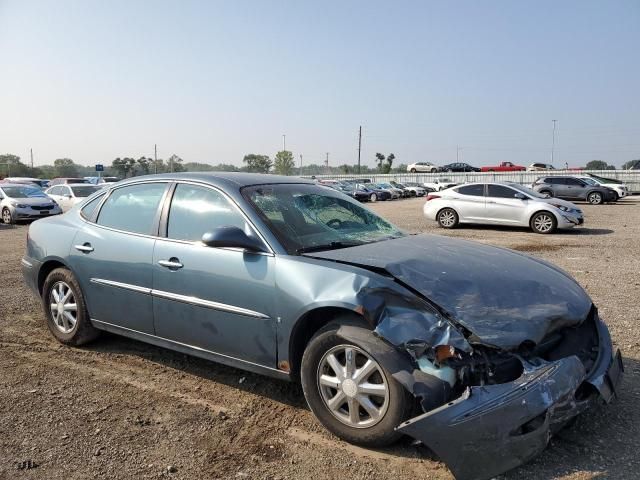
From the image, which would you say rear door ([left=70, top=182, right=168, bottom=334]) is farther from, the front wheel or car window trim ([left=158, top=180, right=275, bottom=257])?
the front wheel

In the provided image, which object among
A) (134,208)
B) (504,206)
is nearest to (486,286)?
(134,208)

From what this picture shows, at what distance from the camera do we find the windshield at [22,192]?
18.8 m

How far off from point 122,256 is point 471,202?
13146mm

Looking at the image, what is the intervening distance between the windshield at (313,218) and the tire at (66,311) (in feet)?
6.28

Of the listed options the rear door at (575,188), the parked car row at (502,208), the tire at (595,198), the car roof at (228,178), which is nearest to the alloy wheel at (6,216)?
the parked car row at (502,208)

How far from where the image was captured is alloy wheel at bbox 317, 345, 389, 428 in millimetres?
2908

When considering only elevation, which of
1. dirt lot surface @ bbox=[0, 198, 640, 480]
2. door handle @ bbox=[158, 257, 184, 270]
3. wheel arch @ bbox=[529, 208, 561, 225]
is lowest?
dirt lot surface @ bbox=[0, 198, 640, 480]

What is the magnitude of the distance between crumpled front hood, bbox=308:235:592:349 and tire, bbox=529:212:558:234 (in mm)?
11467

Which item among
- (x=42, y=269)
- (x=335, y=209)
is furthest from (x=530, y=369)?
(x=42, y=269)

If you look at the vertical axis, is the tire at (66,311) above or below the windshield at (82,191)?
below

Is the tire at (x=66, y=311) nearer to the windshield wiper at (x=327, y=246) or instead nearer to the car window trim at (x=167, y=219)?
the car window trim at (x=167, y=219)

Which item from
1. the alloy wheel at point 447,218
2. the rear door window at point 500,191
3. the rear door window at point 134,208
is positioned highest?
the rear door window at point 134,208

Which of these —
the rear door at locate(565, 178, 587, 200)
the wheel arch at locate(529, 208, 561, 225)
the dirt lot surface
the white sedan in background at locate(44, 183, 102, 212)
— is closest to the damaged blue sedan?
the dirt lot surface

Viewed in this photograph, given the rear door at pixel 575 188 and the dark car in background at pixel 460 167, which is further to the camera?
the dark car in background at pixel 460 167
